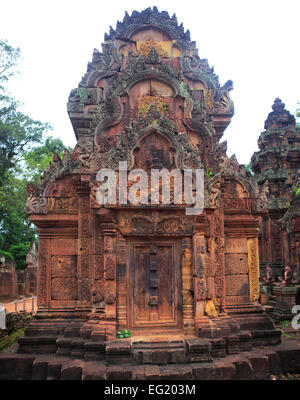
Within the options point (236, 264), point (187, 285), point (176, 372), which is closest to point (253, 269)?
point (236, 264)

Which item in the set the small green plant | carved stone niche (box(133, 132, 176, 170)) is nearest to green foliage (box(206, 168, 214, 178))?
carved stone niche (box(133, 132, 176, 170))

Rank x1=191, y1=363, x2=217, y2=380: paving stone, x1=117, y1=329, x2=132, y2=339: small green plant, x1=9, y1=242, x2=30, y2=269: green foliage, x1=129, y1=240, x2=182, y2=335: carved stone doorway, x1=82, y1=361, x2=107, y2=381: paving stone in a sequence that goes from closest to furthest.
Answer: x1=82, y1=361, x2=107, y2=381: paving stone → x1=191, y1=363, x2=217, y2=380: paving stone → x1=117, y1=329, x2=132, y2=339: small green plant → x1=129, y1=240, x2=182, y2=335: carved stone doorway → x1=9, y1=242, x2=30, y2=269: green foliage

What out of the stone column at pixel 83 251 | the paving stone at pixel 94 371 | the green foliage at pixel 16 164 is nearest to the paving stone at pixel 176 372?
the paving stone at pixel 94 371

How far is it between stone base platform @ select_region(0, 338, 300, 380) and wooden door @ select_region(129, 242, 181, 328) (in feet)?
2.84

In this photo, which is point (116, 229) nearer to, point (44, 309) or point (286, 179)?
point (44, 309)

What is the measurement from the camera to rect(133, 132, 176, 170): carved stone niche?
6.48 m

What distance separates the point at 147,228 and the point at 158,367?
2.28 meters

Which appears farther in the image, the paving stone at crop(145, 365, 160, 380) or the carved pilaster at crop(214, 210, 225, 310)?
the carved pilaster at crop(214, 210, 225, 310)

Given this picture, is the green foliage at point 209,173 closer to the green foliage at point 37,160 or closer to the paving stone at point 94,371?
the paving stone at point 94,371

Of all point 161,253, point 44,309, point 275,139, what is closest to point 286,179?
point 275,139

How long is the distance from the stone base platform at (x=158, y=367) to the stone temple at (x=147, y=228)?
0.52ft

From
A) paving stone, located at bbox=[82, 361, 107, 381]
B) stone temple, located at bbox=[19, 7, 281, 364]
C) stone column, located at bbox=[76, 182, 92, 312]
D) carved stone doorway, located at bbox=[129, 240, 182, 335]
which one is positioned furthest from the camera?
stone column, located at bbox=[76, 182, 92, 312]

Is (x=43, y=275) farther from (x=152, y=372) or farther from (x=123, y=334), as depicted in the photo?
(x=152, y=372)

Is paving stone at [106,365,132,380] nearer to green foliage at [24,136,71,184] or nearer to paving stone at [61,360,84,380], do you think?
paving stone at [61,360,84,380]
